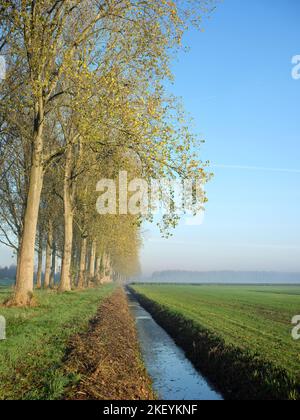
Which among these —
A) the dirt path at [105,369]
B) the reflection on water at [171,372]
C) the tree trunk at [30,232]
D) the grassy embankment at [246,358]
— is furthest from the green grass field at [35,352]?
the grassy embankment at [246,358]

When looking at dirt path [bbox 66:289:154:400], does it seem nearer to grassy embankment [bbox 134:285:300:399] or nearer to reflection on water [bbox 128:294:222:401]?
reflection on water [bbox 128:294:222:401]

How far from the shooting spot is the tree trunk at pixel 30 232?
21703 mm

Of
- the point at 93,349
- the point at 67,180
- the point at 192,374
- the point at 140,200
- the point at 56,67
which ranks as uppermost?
the point at 56,67

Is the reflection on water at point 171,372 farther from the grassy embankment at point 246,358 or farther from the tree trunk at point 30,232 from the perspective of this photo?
the tree trunk at point 30,232

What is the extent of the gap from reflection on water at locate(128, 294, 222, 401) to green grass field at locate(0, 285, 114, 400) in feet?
10.3

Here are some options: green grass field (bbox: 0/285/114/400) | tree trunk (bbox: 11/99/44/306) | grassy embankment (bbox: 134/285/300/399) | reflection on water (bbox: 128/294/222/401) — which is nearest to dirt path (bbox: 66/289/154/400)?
green grass field (bbox: 0/285/114/400)

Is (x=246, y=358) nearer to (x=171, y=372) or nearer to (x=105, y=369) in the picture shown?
(x=171, y=372)

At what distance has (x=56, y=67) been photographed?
77.8 feet

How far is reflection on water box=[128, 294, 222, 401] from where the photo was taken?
1203cm

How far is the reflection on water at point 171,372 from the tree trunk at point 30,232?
6.65m

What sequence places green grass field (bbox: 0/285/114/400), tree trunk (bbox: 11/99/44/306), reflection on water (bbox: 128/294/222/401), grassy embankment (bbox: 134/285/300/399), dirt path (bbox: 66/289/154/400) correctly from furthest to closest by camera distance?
1. tree trunk (bbox: 11/99/44/306)
2. reflection on water (bbox: 128/294/222/401)
3. grassy embankment (bbox: 134/285/300/399)
4. dirt path (bbox: 66/289/154/400)
5. green grass field (bbox: 0/285/114/400)

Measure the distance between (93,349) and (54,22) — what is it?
53.0 ft
